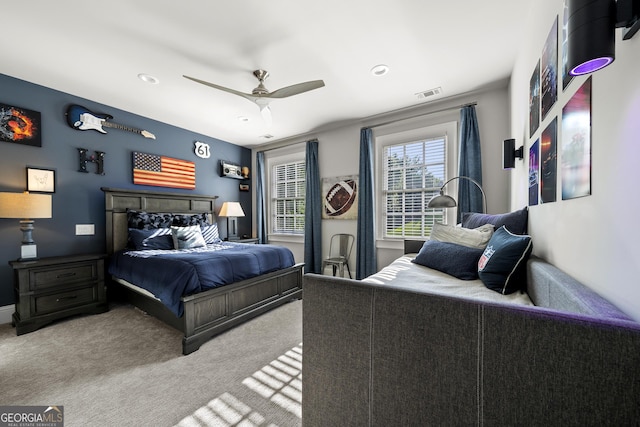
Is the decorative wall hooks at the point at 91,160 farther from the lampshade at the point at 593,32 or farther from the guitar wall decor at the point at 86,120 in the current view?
the lampshade at the point at 593,32

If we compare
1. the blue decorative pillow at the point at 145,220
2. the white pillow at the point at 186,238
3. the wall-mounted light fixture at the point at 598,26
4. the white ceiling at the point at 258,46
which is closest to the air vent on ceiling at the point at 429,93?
the white ceiling at the point at 258,46

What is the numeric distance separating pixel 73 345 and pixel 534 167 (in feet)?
13.2

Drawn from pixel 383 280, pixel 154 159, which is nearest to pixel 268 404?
pixel 383 280

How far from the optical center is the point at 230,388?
161 cm

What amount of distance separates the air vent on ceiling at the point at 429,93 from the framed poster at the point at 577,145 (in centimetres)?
210

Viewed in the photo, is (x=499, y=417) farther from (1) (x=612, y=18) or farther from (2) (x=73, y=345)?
(2) (x=73, y=345)

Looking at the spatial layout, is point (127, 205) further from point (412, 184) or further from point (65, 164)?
point (412, 184)

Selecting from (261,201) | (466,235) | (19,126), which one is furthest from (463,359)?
(261,201)

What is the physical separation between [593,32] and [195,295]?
260cm

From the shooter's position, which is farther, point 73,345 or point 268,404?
point 73,345

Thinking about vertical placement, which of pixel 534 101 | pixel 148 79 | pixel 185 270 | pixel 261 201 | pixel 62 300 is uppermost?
pixel 148 79

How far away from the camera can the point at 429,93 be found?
10.2 ft

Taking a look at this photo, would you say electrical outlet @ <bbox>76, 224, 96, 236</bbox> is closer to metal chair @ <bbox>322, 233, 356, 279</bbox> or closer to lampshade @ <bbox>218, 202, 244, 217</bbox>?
lampshade @ <bbox>218, 202, 244, 217</bbox>

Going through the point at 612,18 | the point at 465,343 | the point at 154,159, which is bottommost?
the point at 465,343
